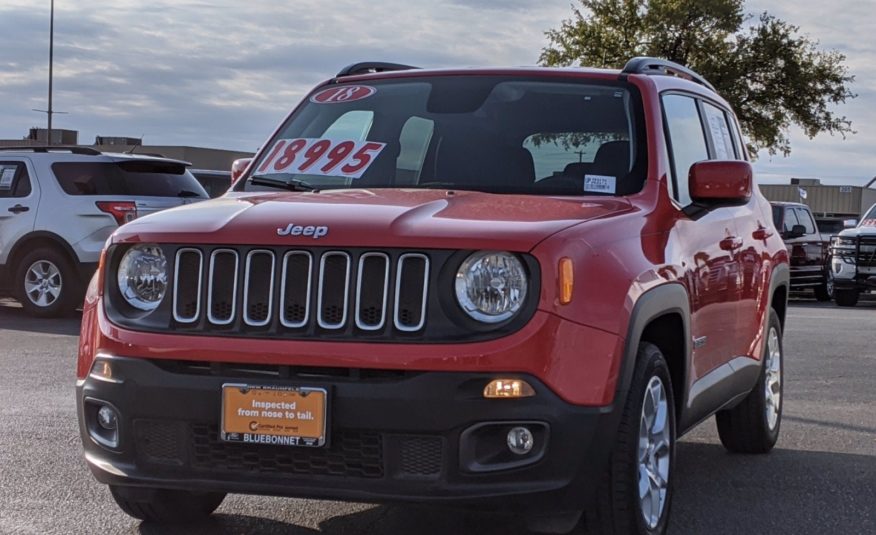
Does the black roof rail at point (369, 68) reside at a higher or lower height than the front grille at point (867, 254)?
higher

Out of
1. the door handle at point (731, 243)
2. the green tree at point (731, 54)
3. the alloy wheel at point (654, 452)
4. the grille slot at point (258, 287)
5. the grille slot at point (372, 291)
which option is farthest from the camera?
the green tree at point (731, 54)

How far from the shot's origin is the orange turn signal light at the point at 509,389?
13.5 ft

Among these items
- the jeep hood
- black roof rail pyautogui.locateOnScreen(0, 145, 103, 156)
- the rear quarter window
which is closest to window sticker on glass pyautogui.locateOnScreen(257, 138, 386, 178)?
the jeep hood

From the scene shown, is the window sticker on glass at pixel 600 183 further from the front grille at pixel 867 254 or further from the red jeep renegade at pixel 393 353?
the front grille at pixel 867 254

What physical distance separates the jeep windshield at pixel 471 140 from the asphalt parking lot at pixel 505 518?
126 centimetres

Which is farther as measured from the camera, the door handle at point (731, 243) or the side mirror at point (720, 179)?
the door handle at point (731, 243)

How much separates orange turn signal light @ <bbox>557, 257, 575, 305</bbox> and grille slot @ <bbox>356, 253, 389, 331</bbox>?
0.52 metres

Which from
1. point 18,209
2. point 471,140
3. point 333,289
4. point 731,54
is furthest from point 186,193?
point 731,54

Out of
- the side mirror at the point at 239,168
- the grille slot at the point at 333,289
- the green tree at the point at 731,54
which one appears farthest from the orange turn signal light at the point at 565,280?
the green tree at the point at 731,54

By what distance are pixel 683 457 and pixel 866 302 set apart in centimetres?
1932

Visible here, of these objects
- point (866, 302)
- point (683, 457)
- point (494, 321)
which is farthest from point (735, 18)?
point (494, 321)

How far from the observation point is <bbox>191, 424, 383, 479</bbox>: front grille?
4215mm

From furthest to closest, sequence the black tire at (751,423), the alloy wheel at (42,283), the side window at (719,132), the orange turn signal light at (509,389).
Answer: the alloy wheel at (42,283)
the black tire at (751,423)
the side window at (719,132)
the orange turn signal light at (509,389)

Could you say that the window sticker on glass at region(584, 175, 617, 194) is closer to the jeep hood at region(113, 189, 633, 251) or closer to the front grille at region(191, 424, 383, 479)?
the jeep hood at region(113, 189, 633, 251)
